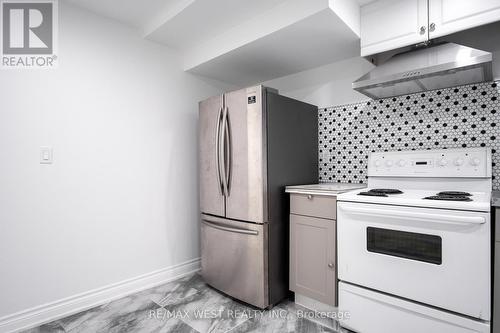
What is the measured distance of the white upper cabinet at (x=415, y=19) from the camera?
1.51m

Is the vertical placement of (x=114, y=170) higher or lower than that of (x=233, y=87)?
lower

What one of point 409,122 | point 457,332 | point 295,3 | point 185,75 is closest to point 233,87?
point 185,75

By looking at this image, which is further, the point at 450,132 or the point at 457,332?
the point at 450,132

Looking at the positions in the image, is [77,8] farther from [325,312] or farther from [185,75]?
[325,312]

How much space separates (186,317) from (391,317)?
50.9 inches

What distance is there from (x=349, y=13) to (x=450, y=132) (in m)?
1.07

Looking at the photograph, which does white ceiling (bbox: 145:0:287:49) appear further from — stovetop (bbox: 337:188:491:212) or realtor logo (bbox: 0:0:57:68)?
stovetop (bbox: 337:188:491:212)

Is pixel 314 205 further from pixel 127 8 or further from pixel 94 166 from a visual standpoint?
pixel 127 8

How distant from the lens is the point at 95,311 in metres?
1.95

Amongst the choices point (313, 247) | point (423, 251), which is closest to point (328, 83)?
point (313, 247)

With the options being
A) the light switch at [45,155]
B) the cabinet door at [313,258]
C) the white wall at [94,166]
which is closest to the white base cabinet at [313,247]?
the cabinet door at [313,258]

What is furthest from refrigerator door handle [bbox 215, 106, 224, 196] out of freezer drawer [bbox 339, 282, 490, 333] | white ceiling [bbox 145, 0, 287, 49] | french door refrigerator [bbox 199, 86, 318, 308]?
freezer drawer [bbox 339, 282, 490, 333]

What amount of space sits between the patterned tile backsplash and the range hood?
11cm

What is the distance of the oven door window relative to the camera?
4.55ft
